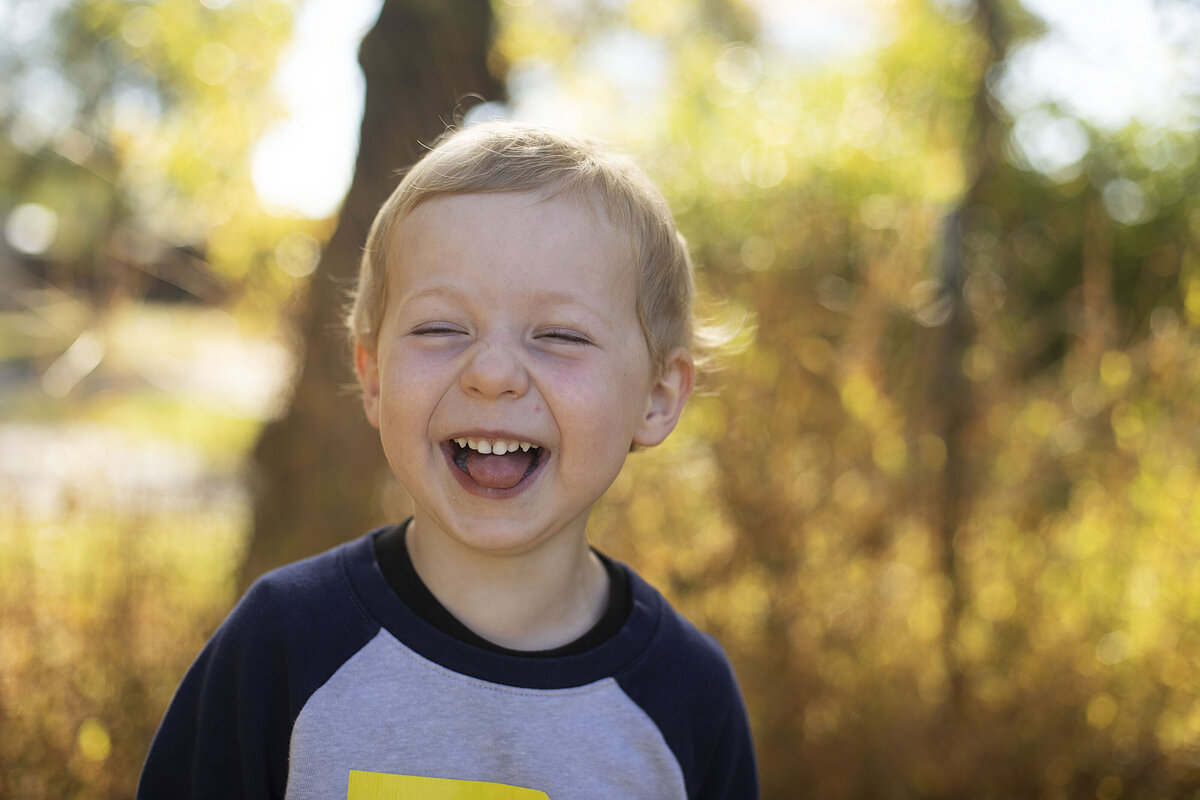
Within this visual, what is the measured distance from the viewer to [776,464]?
3.07 metres

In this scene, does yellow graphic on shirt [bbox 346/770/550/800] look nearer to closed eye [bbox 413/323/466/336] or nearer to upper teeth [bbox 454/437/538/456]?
upper teeth [bbox 454/437/538/456]

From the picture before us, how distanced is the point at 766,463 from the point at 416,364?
1.92 m

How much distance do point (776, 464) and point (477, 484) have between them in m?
1.87

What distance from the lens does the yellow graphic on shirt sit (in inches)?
50.3

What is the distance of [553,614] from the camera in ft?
4.91

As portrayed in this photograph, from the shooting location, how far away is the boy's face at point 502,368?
134 cm

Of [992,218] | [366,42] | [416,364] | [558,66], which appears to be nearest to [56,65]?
[558,66]

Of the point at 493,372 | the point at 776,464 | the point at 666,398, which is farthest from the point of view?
the point at 776,464

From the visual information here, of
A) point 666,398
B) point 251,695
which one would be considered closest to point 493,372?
point 666,398

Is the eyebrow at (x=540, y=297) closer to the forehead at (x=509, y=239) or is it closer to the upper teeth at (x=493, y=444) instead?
the forehead at (x=509, y=239)

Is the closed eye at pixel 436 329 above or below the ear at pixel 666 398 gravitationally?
above

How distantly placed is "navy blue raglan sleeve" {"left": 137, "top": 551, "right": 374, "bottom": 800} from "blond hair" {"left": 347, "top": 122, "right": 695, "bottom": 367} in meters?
0.48

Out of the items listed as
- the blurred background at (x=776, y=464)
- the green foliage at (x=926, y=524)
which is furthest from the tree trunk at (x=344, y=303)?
the green foliage at (x=926, y=524)

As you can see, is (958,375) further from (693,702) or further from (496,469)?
(496,469)
